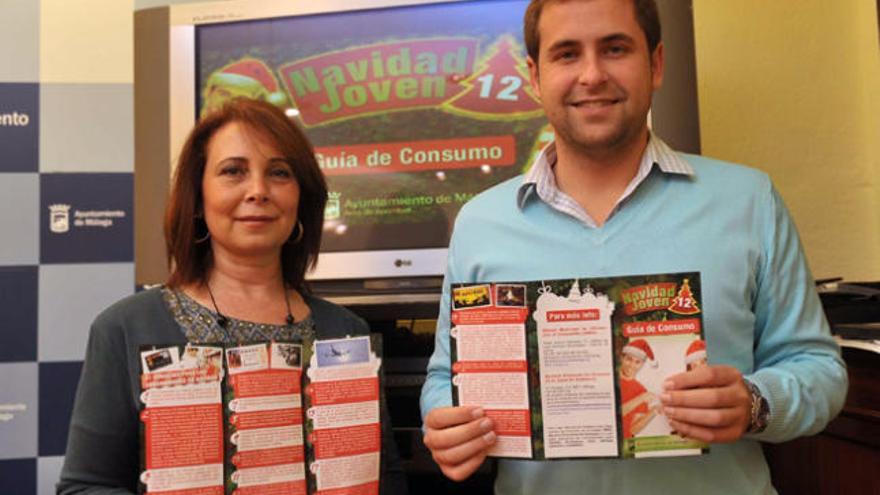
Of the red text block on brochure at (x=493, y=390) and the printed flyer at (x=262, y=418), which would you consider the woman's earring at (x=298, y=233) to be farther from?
the red text block on brochure at (x=493, y=390)

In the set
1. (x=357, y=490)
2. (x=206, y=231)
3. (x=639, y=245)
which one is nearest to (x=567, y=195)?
(x=639, y=245)

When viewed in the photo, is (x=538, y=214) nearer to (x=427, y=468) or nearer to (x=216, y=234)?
(x=216, y=234)

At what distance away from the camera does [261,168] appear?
1.41 meters

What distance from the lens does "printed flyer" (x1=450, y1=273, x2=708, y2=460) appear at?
1.05 meters

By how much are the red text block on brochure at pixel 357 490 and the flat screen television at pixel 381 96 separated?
874 mm

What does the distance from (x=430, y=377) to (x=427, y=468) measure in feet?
2.27

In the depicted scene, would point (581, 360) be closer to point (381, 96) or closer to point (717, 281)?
point (717, 281)

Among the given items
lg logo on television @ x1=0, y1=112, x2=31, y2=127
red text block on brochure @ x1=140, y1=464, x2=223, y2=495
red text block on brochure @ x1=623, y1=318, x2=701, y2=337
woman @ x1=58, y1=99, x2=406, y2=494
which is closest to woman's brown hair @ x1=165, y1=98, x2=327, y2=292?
woman @ x1=58, y1=99, x2=406, y2=494

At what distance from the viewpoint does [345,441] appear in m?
1.23

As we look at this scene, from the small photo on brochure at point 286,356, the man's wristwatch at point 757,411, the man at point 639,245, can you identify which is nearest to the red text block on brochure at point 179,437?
the small photo on brochure at point 286,356

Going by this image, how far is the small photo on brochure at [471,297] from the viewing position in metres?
1.14

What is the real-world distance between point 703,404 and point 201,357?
2.51 feet

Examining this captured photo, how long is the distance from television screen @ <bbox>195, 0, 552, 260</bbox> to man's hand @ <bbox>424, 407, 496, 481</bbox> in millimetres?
950

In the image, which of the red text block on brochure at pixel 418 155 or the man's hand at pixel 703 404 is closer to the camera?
the man's hand at pixel 703 404
